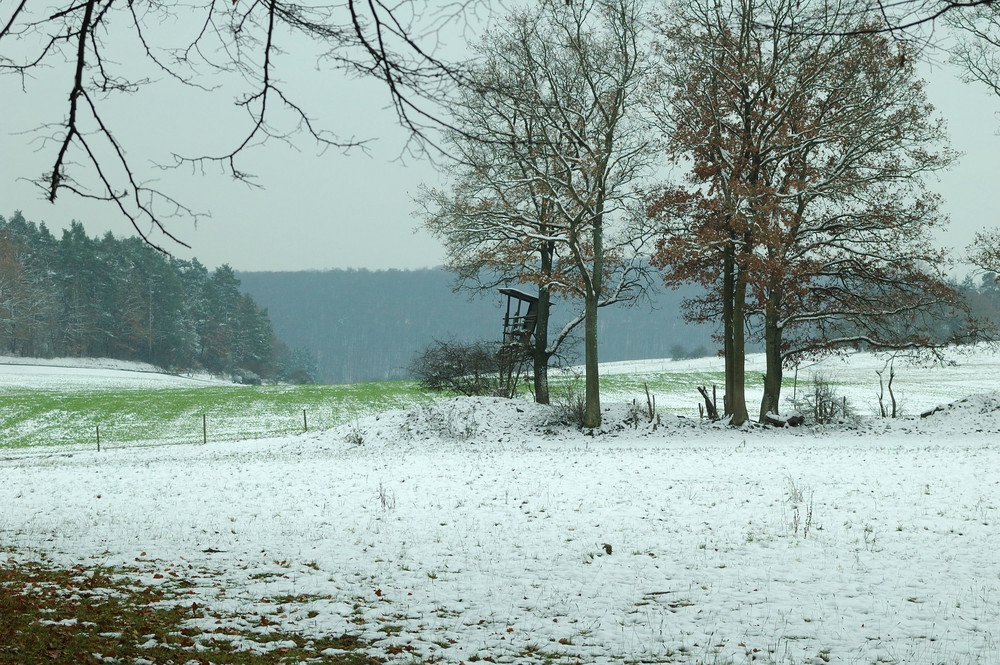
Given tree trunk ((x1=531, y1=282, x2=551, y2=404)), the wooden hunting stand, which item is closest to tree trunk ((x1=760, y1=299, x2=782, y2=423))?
→ tree trunk ((x1=531, y1=282, x2=551, y2=404))

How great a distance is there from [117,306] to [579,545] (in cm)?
7632

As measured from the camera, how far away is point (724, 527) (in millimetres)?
10344

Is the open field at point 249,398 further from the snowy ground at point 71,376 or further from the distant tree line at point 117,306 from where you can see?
the distant tree line at point 117,306

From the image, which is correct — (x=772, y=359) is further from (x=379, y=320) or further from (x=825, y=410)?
(x=379, y=320)

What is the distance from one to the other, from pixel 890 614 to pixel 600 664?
2827mm

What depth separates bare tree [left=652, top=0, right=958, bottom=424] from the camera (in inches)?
840

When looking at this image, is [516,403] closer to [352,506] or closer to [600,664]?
[352,506]

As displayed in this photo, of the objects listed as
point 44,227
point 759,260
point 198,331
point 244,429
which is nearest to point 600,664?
point 759,260

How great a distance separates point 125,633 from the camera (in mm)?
6059

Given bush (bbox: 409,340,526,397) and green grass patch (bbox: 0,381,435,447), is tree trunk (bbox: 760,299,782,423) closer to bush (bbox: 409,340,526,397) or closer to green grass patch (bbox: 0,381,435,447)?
bush (bbox: 409,340,526,397)

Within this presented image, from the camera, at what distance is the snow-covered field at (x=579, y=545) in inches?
253

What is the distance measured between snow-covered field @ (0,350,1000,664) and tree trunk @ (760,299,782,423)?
5.10 m

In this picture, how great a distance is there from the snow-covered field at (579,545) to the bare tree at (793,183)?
17.5ft

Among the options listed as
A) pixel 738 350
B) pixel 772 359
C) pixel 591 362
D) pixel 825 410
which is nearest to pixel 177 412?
pixel 591 362
